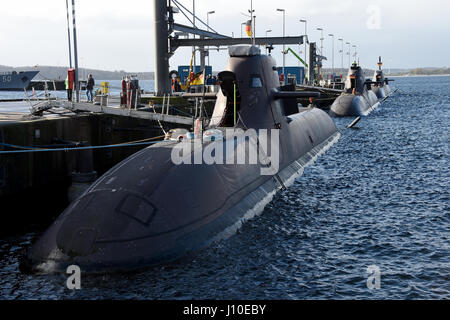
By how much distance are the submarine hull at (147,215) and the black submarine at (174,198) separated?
0.08ft

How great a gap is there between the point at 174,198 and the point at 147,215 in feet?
3.47

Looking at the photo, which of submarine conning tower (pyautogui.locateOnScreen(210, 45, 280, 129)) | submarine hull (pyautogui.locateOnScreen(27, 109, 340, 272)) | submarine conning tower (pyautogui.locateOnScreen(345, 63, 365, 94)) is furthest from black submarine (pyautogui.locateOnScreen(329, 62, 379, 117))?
submarine hull (pyautogui.locateOnScreen(27, 109, 340, 272))

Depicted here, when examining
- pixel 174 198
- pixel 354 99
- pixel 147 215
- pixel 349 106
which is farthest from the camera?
pixel 354 99

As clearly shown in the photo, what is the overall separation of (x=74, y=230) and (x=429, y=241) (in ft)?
34.1

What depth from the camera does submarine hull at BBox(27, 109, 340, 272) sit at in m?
12.1

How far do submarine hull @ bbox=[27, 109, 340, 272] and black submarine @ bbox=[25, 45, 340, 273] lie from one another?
0.02m

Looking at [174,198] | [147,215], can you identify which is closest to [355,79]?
[174,198]

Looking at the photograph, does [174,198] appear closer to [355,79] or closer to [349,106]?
[349,106]

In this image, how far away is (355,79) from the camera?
62562 millimetres

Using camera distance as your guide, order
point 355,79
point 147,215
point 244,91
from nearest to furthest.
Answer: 1. point 147,215
2. point 244,91
3. point 355,79

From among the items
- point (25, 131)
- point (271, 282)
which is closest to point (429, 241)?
point (271, 282)

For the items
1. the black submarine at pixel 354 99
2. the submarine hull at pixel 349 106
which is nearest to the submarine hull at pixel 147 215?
the submarine hull at pixel 349 106
